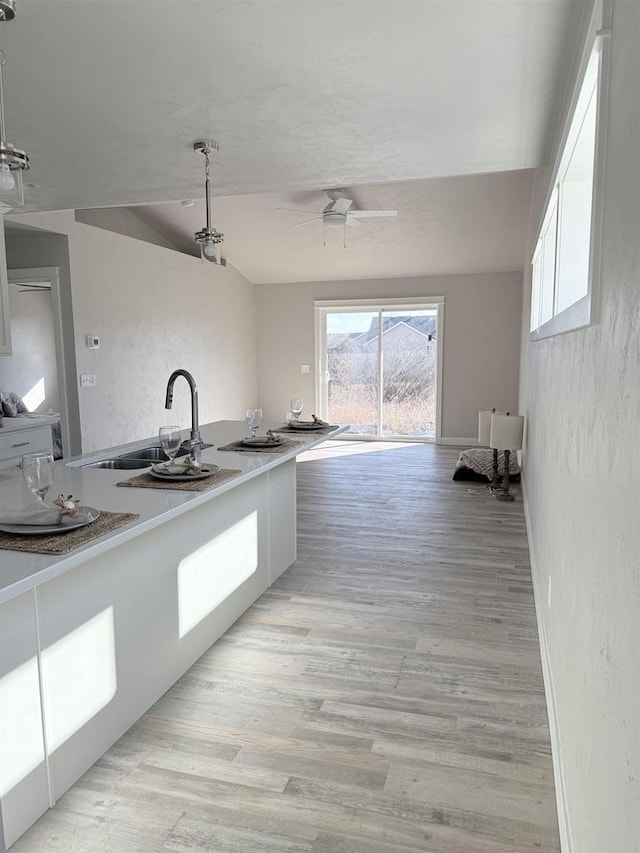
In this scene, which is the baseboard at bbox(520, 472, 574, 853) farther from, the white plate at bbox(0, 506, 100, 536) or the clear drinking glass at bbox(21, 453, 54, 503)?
the clear drinking glass at bbox(21, 453, 54, 503)

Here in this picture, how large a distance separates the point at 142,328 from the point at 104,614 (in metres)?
4.82

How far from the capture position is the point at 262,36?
6.57 feet

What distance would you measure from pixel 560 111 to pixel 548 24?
0.70 m

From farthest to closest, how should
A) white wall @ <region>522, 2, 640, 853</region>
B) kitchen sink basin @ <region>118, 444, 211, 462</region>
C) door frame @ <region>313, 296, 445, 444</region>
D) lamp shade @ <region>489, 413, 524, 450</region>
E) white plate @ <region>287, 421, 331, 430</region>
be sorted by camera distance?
door frame @ <region>313, 296, 445, 444</region> < lamp shade @ <region>489, 413, 524, 450</region> < white plate @ <region>287, 421, 331, 430</region> < kitchen sink basin @ <region>118, 444, 211, 462</region> < white wall @ <region>522, 2, 640, 853</region>

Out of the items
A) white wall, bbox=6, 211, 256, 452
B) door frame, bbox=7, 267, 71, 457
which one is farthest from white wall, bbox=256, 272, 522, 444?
door frame, bbox=7, 267, 71, 457

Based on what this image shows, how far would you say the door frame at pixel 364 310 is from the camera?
8578mm

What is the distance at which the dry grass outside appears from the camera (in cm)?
888

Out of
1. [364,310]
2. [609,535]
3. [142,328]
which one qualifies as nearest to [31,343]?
[142,328]

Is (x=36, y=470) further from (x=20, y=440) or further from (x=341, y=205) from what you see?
(x=341, y=205)

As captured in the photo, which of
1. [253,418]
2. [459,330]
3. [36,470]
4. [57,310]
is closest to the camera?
[36,470]

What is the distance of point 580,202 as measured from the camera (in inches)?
96.4

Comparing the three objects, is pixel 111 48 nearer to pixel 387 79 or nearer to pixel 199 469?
pixel 387 79

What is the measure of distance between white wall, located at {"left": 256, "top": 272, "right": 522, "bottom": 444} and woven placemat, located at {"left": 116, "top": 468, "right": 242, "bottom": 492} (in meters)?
6.58

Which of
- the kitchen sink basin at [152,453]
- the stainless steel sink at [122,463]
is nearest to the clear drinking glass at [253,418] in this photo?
the kitchen sink basin at [152,453]
